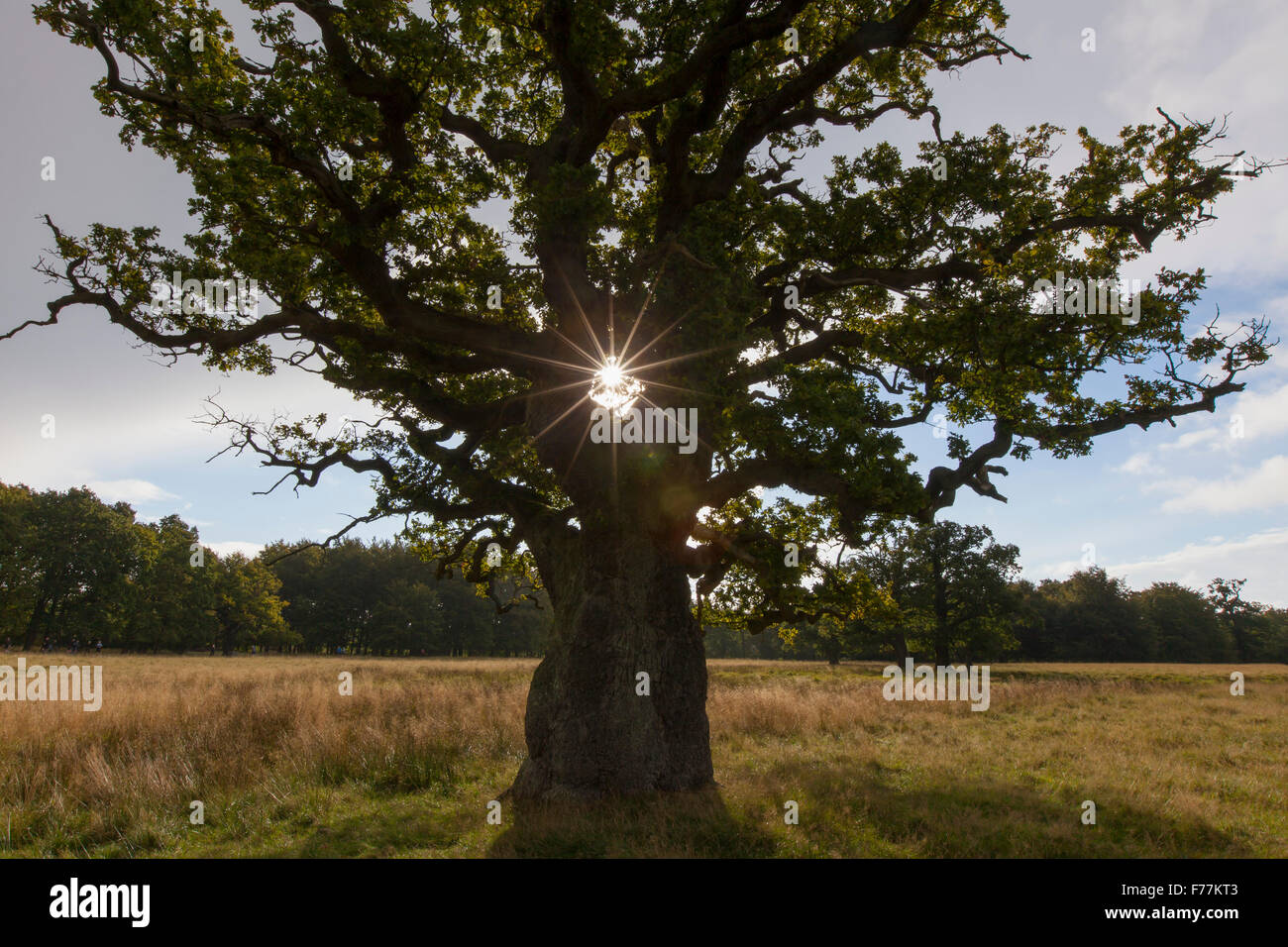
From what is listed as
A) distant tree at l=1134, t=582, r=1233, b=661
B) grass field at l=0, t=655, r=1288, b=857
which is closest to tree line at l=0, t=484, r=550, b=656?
grass field at l=0, t=655, r=1288, b=857

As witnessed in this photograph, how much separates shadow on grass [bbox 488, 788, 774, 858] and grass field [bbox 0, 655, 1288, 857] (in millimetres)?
34

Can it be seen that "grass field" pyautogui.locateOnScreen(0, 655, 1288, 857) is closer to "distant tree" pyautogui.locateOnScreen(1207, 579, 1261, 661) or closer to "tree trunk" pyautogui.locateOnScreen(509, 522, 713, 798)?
"tree trunk" pyautogui.locateOnScreen(509, 522, 713, 798)

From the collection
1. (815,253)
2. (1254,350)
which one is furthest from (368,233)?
(1254,350)

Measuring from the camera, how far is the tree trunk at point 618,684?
9125 mm

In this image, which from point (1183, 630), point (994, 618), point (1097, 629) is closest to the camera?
point (994, 618)

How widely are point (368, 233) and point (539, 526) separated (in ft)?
18.4

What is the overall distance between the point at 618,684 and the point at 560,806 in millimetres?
1837

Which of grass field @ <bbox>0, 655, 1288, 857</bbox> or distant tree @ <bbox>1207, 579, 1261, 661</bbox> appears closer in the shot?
grass field @ <bbox>0, 655, 1288, 857</bbox>

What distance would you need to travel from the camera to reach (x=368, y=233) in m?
9.28

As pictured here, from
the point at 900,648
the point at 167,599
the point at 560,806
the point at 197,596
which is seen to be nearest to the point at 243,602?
the point at 197,596

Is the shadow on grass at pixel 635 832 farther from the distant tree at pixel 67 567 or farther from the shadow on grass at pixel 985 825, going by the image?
the distant tree at pixel 67 567

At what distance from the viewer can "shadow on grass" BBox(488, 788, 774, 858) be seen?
21.9 feet

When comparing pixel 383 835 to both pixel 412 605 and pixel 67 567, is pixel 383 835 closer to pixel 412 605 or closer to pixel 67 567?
pixel 67 567

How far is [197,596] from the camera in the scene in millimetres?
61906
